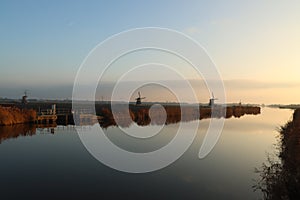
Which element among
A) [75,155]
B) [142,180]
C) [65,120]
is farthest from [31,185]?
[65,120]

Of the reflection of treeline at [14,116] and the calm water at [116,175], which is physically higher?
the reflection of treeline at [14,116]

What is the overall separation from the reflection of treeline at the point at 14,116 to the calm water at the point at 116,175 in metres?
12.2

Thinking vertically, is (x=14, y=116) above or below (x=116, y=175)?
above

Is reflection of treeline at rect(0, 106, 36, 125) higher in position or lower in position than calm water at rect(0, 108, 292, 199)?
higher

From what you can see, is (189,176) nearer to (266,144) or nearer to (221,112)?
(266,144)

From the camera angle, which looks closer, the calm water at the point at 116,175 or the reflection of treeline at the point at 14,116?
the calm water at the point at 116,175

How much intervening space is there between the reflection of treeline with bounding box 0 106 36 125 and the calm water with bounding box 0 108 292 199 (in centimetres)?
1218

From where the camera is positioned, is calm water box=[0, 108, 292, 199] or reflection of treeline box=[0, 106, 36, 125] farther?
reflection of treeline box=[0, 106, 36, 125]

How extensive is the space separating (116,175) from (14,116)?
2564cm

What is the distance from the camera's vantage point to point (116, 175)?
15.4 m

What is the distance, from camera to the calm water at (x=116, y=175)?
487 inches

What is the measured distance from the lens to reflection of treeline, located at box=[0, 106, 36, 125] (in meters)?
34.3

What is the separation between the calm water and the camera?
12375 millimetres

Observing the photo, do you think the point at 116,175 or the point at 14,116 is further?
the point at 14,116
